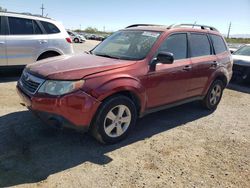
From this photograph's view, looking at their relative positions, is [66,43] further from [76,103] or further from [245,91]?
[245,91]

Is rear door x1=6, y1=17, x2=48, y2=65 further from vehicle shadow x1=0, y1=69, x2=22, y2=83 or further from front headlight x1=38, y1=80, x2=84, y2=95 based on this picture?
front headlight x1=38, y1=80, x2=84, y2=95

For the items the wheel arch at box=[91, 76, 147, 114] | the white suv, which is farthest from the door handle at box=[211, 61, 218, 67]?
the white suv

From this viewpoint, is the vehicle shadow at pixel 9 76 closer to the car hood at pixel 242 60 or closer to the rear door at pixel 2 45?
the rear door at pixel 2 45

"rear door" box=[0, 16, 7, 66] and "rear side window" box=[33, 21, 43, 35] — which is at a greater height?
"rear side window" box=[33, 21, 43, 35]

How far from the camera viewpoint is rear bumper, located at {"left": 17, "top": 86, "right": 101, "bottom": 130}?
3455mm

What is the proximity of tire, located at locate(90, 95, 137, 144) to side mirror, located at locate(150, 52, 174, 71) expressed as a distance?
699 mm

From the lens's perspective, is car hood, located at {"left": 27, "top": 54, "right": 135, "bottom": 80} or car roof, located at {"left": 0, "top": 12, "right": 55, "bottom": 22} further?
car roof, located at {"left": 0, "top": 12, "right": 55, "bottom": 22}

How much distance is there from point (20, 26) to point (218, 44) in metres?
5.13

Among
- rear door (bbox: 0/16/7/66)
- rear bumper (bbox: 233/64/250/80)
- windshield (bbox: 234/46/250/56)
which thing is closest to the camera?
rear door (bbox: 0/16/7/66)

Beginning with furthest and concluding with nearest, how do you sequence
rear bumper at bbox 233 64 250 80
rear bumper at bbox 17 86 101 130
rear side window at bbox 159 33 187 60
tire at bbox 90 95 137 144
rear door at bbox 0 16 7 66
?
rear bumper at bbox 233 64 250 80 < rear door at bbox 0 16 7 66 < rear side window at bbox 159 33 187 60 < tire at bbox 90 95 137 144 < rear bumper at bbox 17 86 101 130

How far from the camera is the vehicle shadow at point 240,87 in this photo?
871 cm

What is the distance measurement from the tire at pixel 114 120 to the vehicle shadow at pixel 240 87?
572 cm

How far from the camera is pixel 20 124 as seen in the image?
446 centimetres

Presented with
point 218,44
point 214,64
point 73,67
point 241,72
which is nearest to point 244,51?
point 241,72
